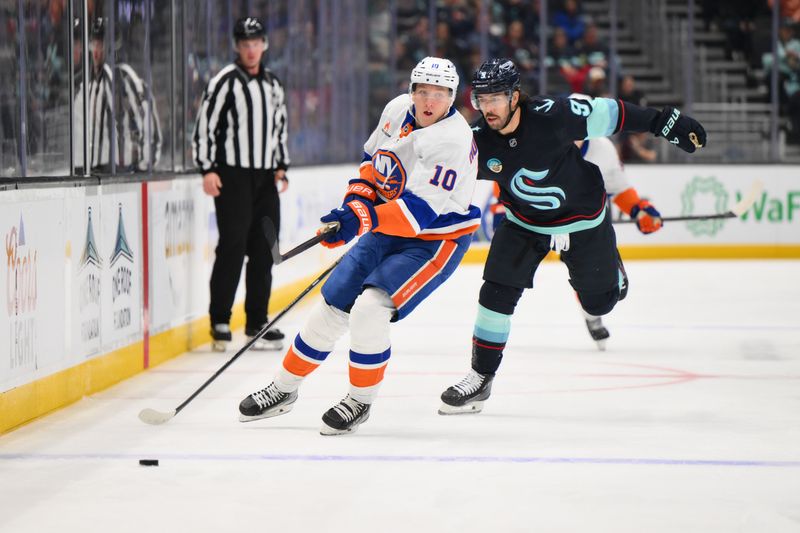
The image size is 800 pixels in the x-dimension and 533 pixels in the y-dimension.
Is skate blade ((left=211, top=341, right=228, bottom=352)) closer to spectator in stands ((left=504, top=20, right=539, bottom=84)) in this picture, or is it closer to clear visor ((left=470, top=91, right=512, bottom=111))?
clear visor ((left=470, top=91, right=512, bottom=111))

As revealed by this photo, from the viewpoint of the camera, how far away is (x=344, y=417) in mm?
4070

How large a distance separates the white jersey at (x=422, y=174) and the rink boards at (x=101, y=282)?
3.57 ft

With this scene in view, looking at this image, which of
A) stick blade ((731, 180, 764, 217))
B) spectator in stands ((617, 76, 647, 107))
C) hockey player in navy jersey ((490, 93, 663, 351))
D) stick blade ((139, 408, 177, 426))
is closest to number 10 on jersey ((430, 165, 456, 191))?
stick blade ((139, 408, 177, 426))

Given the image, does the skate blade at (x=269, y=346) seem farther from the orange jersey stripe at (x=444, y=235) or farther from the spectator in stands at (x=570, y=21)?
the spectator in stands at (x=570, y=21)

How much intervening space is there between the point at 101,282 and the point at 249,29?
5.30ft

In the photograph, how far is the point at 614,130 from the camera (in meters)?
4.47

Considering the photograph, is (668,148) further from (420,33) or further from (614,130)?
(614,130)

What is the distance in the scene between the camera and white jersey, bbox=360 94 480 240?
394cm

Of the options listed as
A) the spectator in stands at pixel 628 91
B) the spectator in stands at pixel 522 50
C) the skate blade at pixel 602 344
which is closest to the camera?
the skate blade at pixel 602 344

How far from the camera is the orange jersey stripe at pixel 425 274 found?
4027mm

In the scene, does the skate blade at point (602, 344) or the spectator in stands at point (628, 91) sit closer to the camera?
the skate blade at point (602, 344)

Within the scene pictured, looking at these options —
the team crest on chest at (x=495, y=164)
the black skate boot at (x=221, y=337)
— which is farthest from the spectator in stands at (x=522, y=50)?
the team crest on chest at (x=495, y=164)

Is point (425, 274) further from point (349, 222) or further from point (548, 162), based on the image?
point (548, 162)

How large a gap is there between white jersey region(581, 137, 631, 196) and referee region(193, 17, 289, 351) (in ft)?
4.98
